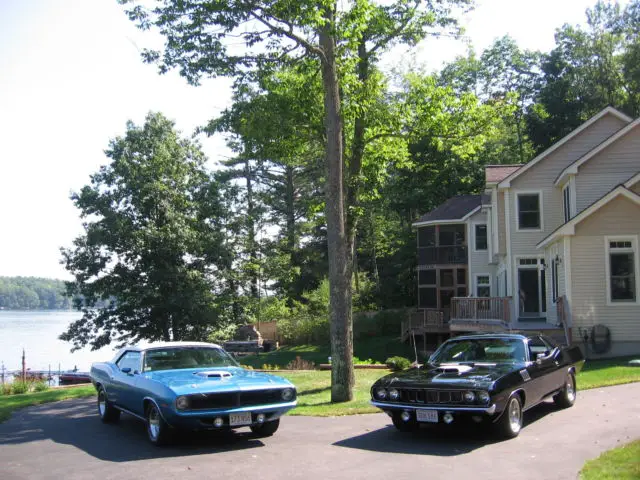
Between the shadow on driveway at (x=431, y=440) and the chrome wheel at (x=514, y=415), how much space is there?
227 millimetres

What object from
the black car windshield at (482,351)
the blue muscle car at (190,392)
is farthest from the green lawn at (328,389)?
the blue muscle car at (190,392)

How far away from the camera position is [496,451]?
8164mm

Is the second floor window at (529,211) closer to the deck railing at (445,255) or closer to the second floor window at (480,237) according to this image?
the second floor window at (480,237)

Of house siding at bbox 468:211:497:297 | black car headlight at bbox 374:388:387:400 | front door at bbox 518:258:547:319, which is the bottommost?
black car headlight at bbox 374:388:387:400

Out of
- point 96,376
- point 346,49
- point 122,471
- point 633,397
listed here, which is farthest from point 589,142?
point 122,471

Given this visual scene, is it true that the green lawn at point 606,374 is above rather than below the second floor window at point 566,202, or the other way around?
below

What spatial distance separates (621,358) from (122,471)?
16.5m

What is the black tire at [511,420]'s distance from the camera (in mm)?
8711

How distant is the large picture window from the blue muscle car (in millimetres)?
14507

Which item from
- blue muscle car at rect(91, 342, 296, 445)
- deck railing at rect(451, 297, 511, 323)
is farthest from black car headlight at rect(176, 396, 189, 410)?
deck railing at rect(451, 297, 511, 323)

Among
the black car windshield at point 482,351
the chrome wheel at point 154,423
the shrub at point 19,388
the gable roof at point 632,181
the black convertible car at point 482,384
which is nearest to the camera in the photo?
the black convertible car at point 482,384

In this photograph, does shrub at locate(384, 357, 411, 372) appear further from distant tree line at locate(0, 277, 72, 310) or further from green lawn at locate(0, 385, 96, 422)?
distant tree line at locate(0, 277, 72, 310)

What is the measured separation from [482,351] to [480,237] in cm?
2760

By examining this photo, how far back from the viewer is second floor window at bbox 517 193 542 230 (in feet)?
89.2
